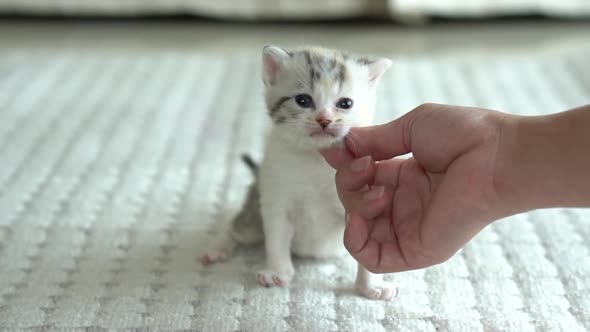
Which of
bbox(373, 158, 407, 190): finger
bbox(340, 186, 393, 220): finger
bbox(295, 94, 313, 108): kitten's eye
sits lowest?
bbox(340, 186, 393, 220): finger

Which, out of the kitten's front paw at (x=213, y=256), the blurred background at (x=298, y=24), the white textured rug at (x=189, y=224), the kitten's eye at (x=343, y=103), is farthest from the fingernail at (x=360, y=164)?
the blurred background at (x=298, y=24)

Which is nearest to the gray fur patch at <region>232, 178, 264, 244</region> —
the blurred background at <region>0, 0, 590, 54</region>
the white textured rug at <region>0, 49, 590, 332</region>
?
the white textured rug at <region>0, 49, 590, 332</region>

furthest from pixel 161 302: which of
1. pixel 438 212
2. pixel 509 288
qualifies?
pixel 509 288

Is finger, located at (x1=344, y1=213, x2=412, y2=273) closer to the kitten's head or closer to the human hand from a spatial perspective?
the human hand

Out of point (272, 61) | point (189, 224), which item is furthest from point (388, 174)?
point (189, 224)

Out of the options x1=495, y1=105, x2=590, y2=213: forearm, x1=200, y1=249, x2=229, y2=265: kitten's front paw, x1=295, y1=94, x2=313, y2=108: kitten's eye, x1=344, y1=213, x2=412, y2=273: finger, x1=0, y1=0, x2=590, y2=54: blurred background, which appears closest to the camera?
x1=495, y1=105, x2=590, y2=213: forearm

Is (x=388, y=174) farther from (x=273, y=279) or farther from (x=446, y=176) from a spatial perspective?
(x=273, y=279)
